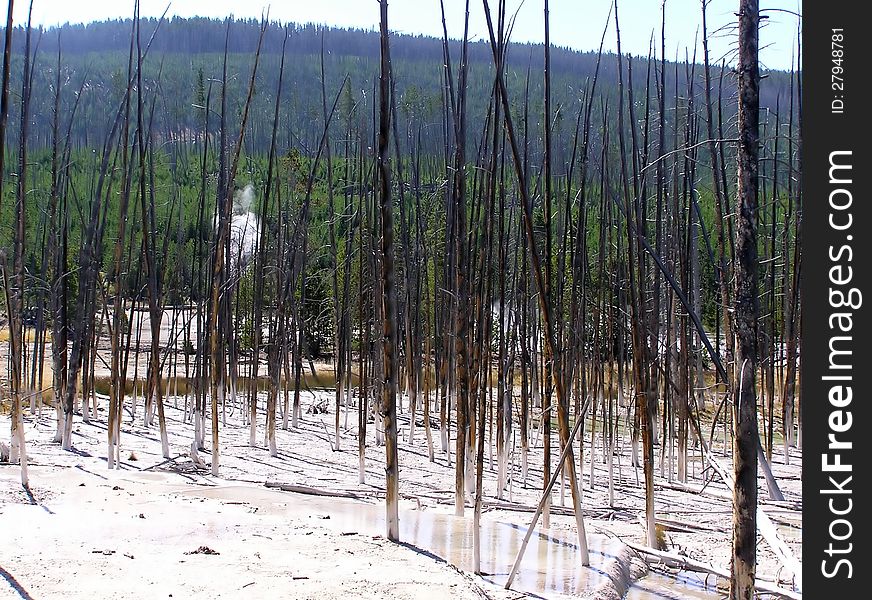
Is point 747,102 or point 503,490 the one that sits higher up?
point 747,102

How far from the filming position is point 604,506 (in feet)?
32.3

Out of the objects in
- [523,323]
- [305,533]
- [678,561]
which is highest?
[523,323]

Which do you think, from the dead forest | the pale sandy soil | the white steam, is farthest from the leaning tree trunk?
the white steam

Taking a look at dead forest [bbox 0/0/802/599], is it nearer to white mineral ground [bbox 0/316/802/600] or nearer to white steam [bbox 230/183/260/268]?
white mineral ground [bbox 0/316/802/600]

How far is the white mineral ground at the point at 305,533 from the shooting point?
→ 552 cm

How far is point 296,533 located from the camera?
6.95 m

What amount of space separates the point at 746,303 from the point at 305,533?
12.3ft

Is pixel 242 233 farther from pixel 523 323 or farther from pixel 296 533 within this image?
pixel 296 533

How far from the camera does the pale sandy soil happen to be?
5508 mm

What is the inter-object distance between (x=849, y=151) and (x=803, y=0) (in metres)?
0.78

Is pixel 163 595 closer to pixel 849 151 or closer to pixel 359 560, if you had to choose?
pixel 359 560

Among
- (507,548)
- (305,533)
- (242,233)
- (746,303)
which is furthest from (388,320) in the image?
(242,233)

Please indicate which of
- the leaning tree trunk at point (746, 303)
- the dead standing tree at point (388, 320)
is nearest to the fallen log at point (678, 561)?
the leaning tree trunk at point (746, 303)

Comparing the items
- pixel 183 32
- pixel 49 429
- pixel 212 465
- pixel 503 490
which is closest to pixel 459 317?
pixel 503 490
